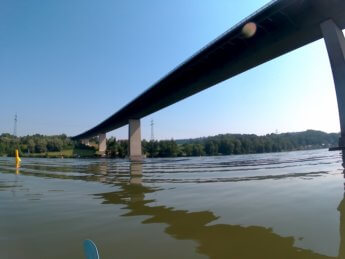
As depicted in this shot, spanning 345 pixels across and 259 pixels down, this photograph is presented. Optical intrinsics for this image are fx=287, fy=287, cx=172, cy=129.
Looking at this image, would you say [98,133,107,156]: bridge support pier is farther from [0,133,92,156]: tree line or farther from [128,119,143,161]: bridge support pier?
[128,119,143,161]: bridge support pier

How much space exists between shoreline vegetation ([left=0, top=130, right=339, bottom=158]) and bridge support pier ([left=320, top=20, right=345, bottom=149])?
307 ft

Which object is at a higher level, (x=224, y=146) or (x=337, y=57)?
(x=337, y=57)

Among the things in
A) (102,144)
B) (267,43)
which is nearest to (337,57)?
(267,43)

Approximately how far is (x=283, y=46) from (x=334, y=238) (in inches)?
1399

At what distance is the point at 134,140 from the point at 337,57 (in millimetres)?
59910

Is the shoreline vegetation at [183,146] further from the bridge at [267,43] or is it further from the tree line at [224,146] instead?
the bridge at [267,43]

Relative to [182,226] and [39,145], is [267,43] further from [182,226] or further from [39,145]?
[39,145]

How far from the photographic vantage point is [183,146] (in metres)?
142

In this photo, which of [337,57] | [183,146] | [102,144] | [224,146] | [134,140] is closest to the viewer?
[337,57]

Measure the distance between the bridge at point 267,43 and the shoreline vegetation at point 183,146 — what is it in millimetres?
74405

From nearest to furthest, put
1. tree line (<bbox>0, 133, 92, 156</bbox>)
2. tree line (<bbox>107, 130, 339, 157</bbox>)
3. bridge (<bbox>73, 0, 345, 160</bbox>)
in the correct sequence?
bridge (<bbox>73, 0, 345, 160</bbox>), tree line (<bbox>107, 130, 339, 157</bbox>), tree line (<bbox>0, 133, 92, 156</bbox>)

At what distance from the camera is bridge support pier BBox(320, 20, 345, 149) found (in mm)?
28406

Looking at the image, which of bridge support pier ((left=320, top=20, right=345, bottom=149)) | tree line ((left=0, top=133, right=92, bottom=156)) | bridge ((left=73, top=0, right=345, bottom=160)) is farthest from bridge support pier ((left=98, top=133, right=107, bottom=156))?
bridge support pier ((left=320, top=20, right=345, bottom=149))

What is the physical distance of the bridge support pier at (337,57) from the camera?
28406mm
